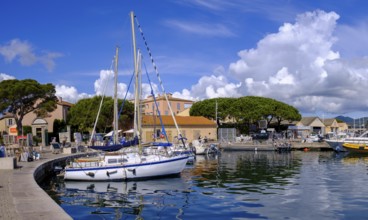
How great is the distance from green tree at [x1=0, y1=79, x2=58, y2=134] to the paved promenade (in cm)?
4655

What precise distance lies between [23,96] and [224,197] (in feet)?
177

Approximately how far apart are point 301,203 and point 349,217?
3.42 meters

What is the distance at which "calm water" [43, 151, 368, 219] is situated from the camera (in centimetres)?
1888

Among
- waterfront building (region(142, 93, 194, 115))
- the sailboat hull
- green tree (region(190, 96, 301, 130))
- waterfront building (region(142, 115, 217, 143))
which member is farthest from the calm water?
waterfront building (region(142, 93, 194, 115))

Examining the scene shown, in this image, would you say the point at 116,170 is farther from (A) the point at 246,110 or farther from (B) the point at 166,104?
(B) the point at 166,104

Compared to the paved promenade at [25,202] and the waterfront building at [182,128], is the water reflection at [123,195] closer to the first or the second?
the paved promenade at [25,202]

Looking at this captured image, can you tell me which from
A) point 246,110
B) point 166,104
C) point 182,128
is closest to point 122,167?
point 182,128

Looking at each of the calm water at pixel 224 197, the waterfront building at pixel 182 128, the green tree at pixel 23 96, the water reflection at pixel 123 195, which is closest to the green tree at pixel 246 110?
the waterfront building at pixel 182 128

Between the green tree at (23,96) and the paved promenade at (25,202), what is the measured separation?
46.5m

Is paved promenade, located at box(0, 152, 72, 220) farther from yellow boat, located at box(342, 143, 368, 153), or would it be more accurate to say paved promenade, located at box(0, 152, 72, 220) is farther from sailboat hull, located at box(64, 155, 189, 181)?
yellow boat, located at box(342, 143, 368, 153)

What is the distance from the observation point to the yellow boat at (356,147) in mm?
60844

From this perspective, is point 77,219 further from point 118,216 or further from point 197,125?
point 197,125

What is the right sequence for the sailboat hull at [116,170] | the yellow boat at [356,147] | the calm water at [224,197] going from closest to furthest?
the calm water at [224,197], the sailboat hull at [116,170], the yellow boat at [356,147]

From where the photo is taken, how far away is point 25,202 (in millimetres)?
15312
